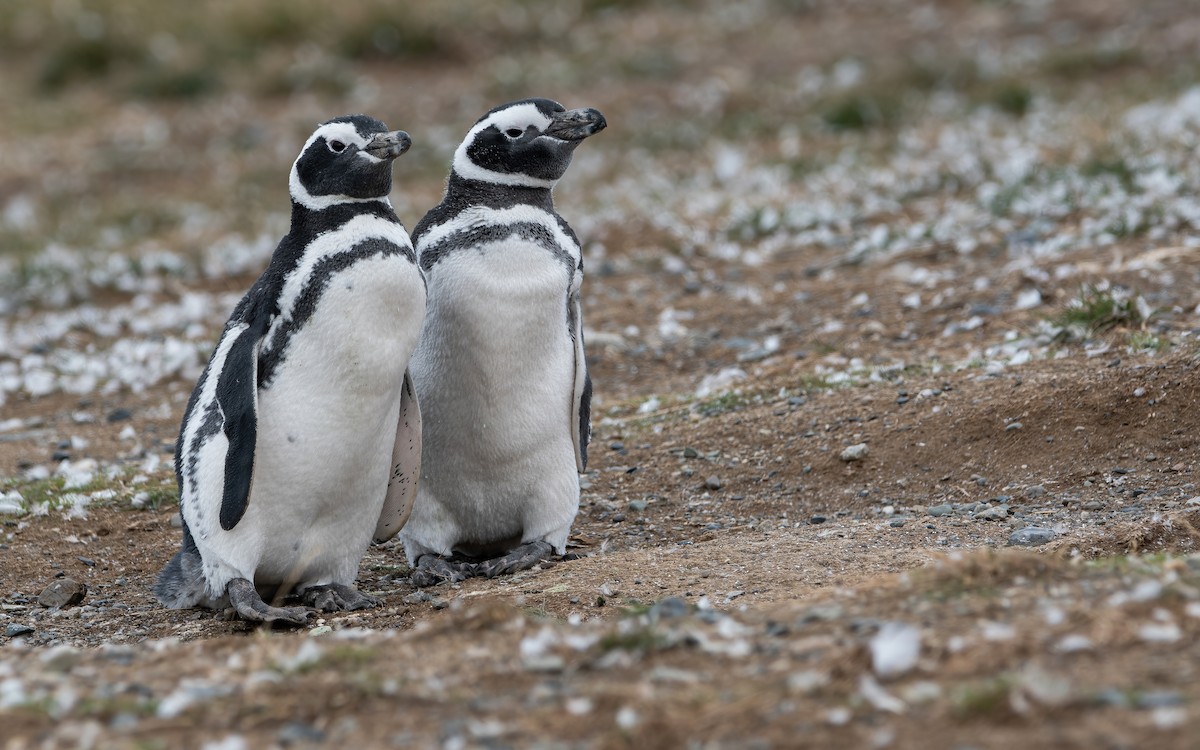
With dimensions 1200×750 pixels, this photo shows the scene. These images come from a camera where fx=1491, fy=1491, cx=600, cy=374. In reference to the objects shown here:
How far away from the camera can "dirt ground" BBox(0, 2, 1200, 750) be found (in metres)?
2.92

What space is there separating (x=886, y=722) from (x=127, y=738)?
1482 mm

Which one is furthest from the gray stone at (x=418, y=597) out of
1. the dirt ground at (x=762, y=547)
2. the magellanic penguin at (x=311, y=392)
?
the magellanic penguin at (x=311, y=392)

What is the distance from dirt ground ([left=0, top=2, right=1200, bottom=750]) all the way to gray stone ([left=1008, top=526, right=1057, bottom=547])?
0.06ft

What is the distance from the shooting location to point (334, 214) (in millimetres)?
4656

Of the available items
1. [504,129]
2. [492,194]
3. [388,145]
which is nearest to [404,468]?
[492,194]

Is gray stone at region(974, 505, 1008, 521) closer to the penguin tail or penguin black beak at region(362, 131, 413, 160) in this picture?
penguin black beak at region(362, 131, 413, 160)

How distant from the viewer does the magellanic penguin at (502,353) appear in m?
4.89

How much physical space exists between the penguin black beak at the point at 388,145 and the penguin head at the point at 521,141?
1.60 ft

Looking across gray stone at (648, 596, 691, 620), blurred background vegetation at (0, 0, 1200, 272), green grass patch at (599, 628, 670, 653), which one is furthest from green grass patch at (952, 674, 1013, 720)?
blurred background vegetation at (0, 0, 1200, 272)

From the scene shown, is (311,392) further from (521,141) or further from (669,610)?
(669,610)

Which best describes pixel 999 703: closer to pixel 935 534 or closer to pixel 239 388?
pixel 935 534

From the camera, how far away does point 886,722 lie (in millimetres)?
2766

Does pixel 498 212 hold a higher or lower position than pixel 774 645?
higher

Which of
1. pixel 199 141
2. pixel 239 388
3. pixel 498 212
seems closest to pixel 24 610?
pixel 239 388
